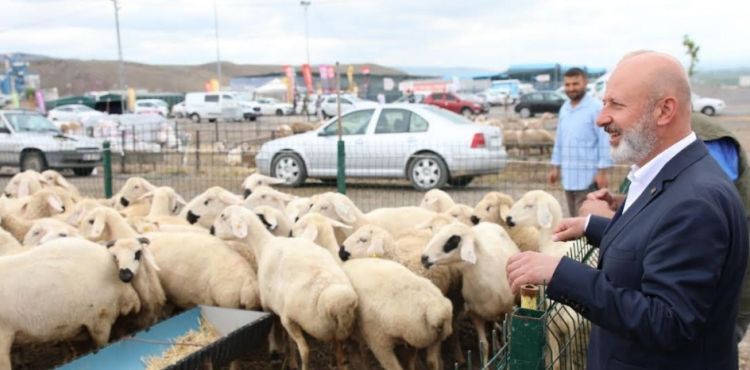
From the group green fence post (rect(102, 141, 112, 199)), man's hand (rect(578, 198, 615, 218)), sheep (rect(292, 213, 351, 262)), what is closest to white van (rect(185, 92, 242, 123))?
green fence post (rect(102, 141, 112, 199))

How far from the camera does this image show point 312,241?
20.5 feet

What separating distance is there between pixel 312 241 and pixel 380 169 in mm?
7454

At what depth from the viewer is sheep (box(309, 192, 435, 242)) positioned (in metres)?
7.52

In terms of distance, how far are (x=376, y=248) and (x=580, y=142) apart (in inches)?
111

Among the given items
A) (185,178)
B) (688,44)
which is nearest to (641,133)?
(185,178)

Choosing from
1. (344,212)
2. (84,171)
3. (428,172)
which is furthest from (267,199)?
(84,171)

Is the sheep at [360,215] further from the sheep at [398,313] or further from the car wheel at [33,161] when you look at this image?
the car wheel at [33,161]

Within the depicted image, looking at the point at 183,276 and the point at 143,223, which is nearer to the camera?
the point at 183,276

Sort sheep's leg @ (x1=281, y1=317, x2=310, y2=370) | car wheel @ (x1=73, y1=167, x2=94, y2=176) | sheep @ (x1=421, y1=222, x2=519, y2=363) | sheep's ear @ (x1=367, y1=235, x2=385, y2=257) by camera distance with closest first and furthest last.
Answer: sheep's leg @ (x1=281, y1=317, x2=310, y2=370), sheep @ (x1=421, y1=222, x2=519, y2=363), sheep's ear @ (x1=367, y1=235, x2=385, y2=257), car wheel @ (x1=73, y1=167, x2=94, y2=176)

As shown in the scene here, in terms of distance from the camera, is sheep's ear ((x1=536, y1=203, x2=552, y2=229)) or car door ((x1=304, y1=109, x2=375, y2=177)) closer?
sheep's ear ((x1=536, y1=203, x2=552, y2=229))

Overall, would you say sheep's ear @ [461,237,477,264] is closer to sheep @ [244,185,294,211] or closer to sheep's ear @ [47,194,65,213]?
sheep @ [244,185,294,211]

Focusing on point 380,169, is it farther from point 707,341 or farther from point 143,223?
point 707,341

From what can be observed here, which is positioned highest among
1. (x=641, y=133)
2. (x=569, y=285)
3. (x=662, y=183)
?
(x=641, y=133)

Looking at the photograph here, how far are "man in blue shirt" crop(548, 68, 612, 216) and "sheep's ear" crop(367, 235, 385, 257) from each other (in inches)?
104
